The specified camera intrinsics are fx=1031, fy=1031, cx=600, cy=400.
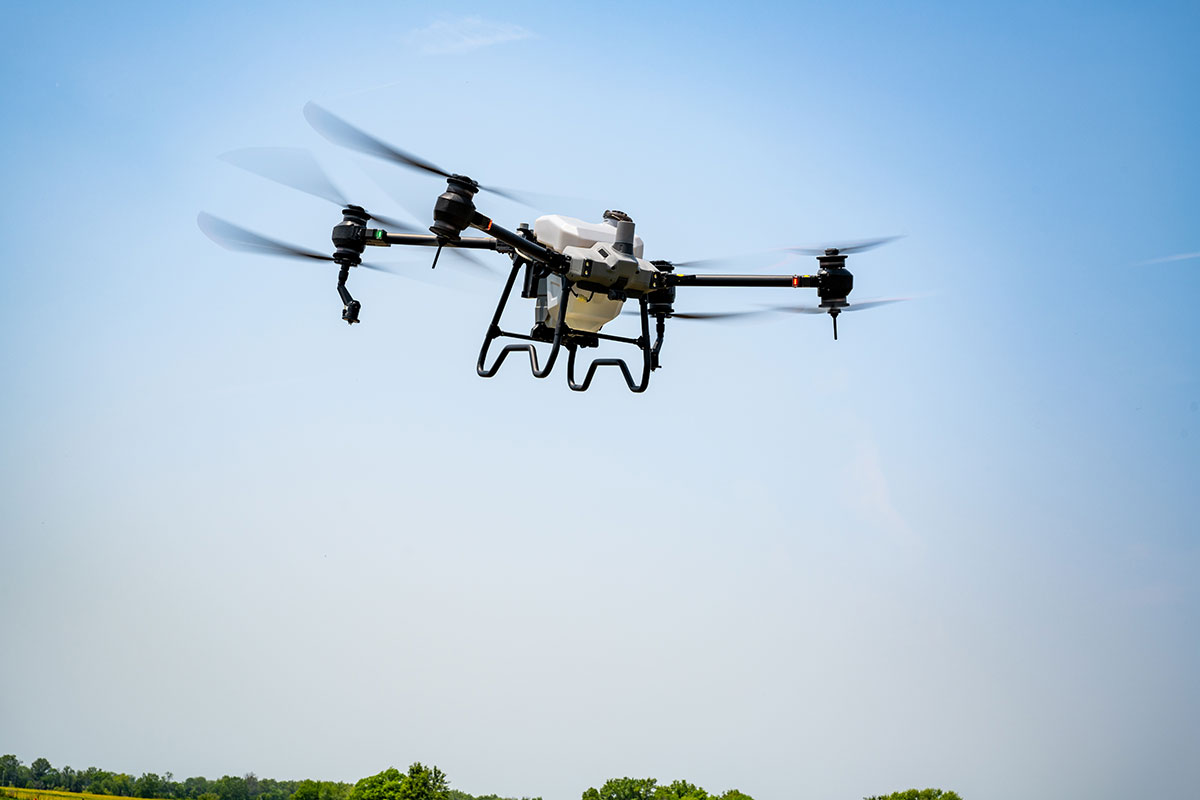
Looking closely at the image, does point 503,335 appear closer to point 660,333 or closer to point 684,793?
point 660,333

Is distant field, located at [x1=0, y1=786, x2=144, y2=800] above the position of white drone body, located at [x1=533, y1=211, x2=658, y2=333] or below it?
below

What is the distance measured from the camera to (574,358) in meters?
13.4

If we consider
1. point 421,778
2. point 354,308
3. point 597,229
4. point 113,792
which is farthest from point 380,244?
point 113,792

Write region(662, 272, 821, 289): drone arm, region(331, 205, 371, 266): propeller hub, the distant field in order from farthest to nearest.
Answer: the distant field < region(662, 272, 821, 289): drone arm < region(331, 205, 371, 266): propeller hub

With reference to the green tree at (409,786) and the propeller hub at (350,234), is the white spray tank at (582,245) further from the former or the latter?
the green tree at (409,786)

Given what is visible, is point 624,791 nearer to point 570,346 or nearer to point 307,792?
point 307,792

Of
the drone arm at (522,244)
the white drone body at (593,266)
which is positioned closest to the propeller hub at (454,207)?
the drone arm at (522,244)

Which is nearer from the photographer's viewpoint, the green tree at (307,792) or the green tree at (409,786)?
the green tree at (409,786)

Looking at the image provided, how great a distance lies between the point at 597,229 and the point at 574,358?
169 cm

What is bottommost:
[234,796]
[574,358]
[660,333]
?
[234,796]

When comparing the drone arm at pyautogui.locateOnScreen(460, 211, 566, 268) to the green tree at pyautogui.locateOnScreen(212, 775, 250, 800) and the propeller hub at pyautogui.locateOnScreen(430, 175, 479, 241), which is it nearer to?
the propeller hub at pyautogui.locateOnScreen(430, 175, 479, 241)

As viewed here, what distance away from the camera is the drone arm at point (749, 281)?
14.1 m

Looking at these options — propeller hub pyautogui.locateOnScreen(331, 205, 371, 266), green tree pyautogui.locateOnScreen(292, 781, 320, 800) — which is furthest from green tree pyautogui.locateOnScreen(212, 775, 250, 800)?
propeller hub pyautogui.locateOnScreen(331, 205, 371, 266)

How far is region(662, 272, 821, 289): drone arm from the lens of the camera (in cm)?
1413
